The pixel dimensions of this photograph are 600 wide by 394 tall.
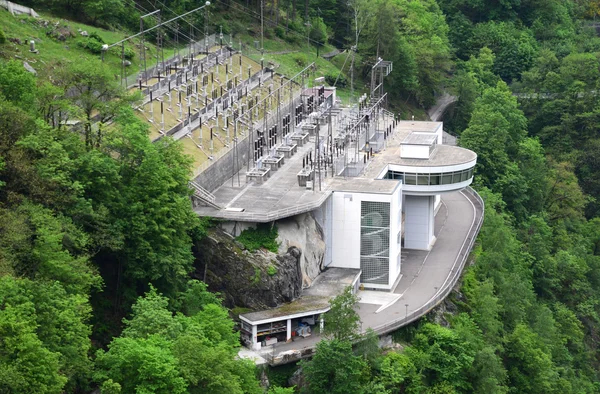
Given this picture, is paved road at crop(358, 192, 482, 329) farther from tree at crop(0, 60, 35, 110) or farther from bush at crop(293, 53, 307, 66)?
bush at crop(293, 53, 307, 66)

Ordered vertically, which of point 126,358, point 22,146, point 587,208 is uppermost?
point 22,146

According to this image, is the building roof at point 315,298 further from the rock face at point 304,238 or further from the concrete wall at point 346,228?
the concrete wall at point 346,228

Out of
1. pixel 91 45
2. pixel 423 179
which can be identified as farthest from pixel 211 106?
pixel 423 179

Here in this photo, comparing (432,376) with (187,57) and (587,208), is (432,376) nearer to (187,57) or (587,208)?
(187,57)

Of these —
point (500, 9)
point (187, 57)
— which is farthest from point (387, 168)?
point (500, 9)

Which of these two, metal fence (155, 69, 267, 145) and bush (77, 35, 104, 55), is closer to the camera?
metal fence (155, 69, 267, 145)

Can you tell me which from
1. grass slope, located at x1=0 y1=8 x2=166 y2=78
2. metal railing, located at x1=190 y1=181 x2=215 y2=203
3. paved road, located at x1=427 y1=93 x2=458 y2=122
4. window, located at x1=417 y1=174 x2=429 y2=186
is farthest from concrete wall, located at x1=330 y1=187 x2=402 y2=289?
paved road, located at x1=427 y1=93 x2=458 y2=122

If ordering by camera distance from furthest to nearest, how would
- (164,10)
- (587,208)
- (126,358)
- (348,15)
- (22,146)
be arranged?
(348,15)
(587,208)
(164,10)
(22,146)
(126,358)
